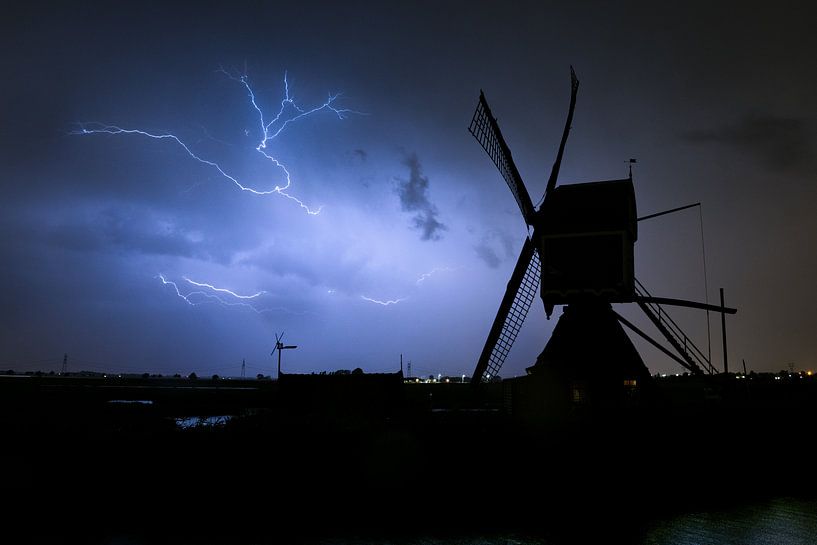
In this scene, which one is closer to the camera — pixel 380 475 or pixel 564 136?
pixel 380 475

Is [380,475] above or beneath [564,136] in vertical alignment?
beneath

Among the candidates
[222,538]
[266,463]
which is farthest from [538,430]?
[222,538]

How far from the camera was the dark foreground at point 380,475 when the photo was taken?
46.3ft

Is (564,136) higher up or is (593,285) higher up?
(564,136)

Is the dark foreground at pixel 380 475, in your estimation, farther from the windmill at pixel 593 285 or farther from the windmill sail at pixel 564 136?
the windmill sail at pixel 564 136

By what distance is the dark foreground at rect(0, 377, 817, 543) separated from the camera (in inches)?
555

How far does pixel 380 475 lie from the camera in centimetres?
1777

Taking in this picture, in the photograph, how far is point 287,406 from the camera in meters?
29.7

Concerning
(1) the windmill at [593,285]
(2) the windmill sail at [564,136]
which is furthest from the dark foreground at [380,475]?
(2) the windmill sail at [564,136]

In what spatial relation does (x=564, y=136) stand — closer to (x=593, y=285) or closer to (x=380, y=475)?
(x=593, y=285)

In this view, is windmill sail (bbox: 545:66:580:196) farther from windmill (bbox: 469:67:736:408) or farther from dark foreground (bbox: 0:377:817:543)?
dark foreground (bbox: 0:377:817:543)

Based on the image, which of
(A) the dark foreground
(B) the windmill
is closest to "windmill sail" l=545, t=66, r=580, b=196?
(B) the windmill

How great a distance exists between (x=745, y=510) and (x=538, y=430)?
677cm

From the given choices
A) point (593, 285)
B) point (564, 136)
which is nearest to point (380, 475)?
point (593, 285)
